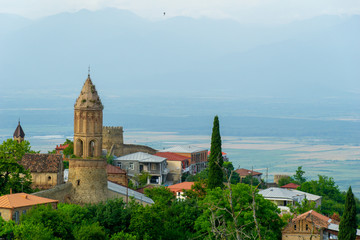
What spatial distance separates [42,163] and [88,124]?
8622mm

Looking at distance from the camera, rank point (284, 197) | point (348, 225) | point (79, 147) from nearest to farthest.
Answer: point (348, 225), point (79, 147), point (284, 197)

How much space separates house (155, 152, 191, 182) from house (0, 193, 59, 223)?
37349 mm

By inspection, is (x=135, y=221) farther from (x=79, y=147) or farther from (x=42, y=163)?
(x=42, y=163)

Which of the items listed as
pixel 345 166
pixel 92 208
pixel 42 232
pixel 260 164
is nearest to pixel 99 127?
pixel 92 208

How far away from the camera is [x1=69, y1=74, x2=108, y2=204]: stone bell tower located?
46.2 m

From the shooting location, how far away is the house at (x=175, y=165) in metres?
81.6

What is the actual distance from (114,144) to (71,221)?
136 ft

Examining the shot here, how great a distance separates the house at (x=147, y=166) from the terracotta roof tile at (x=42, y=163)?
23.5m

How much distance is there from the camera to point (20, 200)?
4278cm

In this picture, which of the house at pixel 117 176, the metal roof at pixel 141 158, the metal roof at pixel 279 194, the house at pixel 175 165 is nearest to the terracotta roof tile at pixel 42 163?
the house at pixel 117 176

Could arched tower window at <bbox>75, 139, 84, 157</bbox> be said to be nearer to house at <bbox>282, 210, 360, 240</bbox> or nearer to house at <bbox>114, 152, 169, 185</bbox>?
house at <bbox>282, 210, 360, 240</bbox>

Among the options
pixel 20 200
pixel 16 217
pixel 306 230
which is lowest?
pixel 306 230

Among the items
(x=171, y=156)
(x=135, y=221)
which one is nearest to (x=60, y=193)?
(x=135, y=221)

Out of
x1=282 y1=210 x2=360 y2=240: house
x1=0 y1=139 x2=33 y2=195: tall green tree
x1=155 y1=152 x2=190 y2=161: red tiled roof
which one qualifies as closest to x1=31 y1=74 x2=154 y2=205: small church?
x1=0 y1=139 x2=33 y2=195: tall green tree
